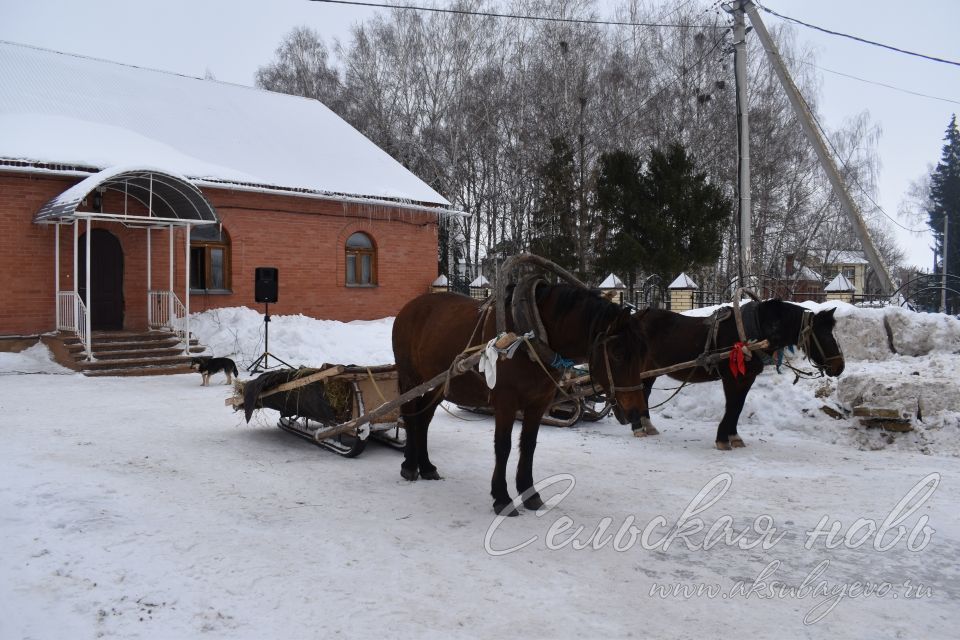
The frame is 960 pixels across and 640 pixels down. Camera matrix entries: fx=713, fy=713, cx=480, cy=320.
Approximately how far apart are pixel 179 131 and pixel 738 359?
15.3 m

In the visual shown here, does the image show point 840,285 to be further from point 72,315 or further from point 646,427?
point 72,315

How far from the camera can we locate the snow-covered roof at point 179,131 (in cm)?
1490

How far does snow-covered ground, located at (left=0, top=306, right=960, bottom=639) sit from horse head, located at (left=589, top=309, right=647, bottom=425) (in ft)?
2.96

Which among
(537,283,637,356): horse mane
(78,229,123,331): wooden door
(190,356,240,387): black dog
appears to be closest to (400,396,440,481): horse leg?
(537,283,637,356): horse mane

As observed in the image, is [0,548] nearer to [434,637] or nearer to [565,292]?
[434,637]

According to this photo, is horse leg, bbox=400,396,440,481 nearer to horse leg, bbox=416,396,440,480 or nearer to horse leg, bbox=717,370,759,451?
horse leg, bbox=416,396,440,480

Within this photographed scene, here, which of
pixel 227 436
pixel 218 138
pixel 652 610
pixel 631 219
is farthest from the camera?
pixel 631 219

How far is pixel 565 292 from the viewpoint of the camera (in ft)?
16.4

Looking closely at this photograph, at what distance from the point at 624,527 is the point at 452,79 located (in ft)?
91.6

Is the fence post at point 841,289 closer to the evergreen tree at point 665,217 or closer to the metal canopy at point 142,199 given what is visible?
the evergreen tree at point 665,217

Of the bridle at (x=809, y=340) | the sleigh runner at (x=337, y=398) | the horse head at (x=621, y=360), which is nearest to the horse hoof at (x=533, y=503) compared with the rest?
the horse head at (x=621, y=360)

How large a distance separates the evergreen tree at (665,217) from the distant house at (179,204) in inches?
223

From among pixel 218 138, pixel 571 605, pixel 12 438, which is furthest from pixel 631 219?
pixel 571 605

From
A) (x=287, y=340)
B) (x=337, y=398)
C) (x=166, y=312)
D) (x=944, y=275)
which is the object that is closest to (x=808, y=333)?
(x=337, y=398)
